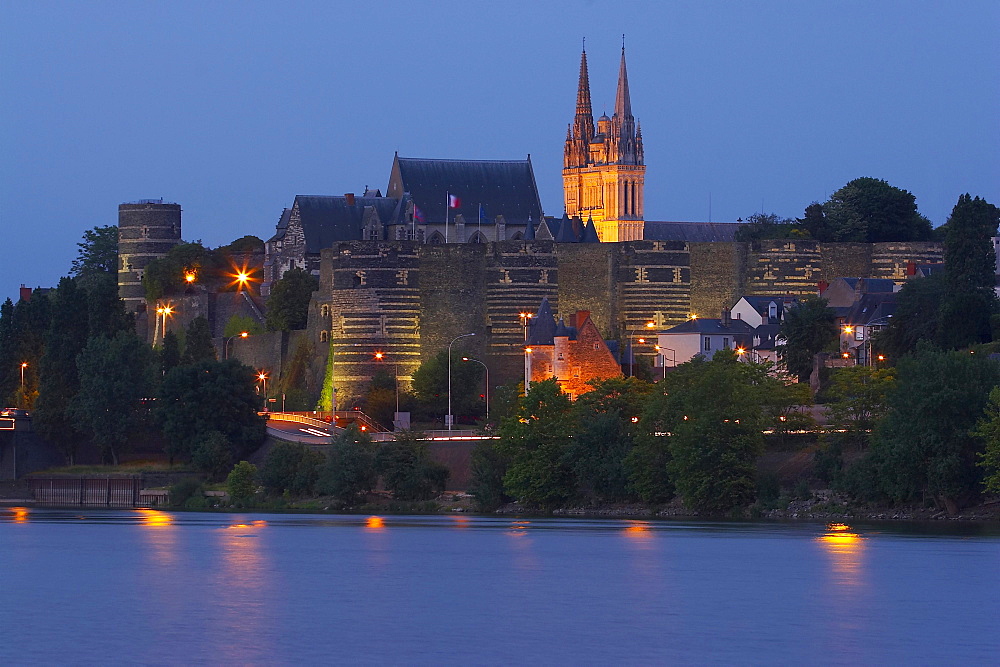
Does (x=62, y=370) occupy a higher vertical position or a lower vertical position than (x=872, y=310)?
lower

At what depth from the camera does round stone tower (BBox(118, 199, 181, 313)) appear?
126 meters

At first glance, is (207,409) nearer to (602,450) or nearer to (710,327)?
(602,450)

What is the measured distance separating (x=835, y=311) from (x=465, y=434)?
18181 millimetres

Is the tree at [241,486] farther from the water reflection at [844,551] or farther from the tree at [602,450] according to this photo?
the water reflection at [844,551]

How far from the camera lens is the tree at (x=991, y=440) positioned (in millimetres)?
61500

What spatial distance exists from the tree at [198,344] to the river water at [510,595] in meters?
32.5

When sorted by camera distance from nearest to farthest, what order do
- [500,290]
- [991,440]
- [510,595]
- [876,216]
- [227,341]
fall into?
[510,595]
[991,440]
[500,290]
[227,341]
[876,216]

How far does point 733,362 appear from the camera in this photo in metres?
76.1

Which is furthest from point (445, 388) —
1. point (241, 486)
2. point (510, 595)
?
point (510, 595)

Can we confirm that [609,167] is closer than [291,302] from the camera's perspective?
No

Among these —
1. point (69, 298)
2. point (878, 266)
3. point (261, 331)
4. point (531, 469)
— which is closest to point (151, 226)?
point (261, 331)

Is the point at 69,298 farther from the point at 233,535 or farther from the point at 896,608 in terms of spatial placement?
the point at 896,608

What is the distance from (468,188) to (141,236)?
779 inches

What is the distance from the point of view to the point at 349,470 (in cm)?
8025
